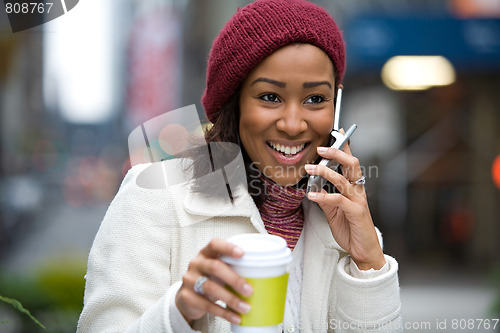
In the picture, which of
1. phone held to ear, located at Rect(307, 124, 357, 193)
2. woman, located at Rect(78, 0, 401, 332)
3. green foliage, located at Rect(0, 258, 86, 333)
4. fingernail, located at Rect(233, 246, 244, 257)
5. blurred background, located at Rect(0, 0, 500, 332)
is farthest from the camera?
blurred background, located at Rect(0, 0, 500, 332)

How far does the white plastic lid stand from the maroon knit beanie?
2.41 feet

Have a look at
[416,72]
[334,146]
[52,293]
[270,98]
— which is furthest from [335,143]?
[416,72]

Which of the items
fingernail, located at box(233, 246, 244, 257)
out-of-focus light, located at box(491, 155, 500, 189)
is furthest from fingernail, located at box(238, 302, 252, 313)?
out-of-focus light, located at box(491, 155, 500, 189)

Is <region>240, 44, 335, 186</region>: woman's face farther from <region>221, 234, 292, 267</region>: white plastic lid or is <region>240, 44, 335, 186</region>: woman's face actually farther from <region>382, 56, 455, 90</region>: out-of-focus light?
<region>382, 56, 455, 90</region>: out-of-focus light

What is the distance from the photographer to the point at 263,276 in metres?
1.15

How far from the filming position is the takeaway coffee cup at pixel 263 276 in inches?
45.1

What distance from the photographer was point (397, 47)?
5859 millimetres

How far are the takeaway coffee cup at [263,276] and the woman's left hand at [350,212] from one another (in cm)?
45

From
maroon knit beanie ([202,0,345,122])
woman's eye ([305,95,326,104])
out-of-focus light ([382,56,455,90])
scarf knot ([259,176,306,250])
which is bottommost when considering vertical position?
out-of-focus light ([382,56,455,90])

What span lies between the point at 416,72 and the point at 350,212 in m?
5.50

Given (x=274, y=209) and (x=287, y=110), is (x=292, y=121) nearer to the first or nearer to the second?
(x=287, y=110)

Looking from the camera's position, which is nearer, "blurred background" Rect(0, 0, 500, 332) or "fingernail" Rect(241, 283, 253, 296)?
"fingernail" Rect(241, 283, 253, 296)

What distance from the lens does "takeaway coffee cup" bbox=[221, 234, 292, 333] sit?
3.76 ft

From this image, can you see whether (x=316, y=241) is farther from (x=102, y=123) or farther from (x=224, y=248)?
(x=102, y=123)
